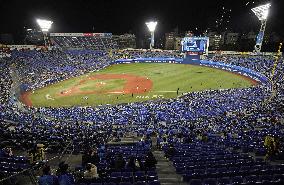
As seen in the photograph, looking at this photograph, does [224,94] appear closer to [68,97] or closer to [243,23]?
[68,97]

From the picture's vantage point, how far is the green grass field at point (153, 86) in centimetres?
4212

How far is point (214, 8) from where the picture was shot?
3780 inches

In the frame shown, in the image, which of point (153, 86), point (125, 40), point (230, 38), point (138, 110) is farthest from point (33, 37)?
point (138, 110)

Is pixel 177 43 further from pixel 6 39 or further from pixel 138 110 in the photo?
pixel 138 110

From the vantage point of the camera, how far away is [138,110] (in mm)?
31625

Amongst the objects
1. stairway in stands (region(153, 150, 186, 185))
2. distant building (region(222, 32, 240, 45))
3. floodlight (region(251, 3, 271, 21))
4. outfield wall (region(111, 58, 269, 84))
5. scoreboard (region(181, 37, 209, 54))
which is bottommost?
stairway in stands (region(153, 150, 186, 185))

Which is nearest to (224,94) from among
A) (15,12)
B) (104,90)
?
(104,90)

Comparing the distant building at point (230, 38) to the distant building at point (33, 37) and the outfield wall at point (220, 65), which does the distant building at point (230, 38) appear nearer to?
the outfield wall at point (220, 65)

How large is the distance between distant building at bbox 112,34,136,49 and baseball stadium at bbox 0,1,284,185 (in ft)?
1.16

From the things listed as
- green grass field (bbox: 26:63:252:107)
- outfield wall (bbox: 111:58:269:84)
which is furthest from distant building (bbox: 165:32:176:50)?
green grass field (bbox: 26:63:252:107)

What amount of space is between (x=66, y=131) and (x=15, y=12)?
69.0 metres

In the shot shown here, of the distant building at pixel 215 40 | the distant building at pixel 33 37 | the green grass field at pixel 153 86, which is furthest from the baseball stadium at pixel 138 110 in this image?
the distant building at pixel 215 40

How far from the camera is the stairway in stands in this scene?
428 inches

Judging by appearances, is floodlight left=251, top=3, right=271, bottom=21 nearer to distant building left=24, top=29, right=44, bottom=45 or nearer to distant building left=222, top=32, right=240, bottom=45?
distant building left=222, top=32, right=240, bottom=45
